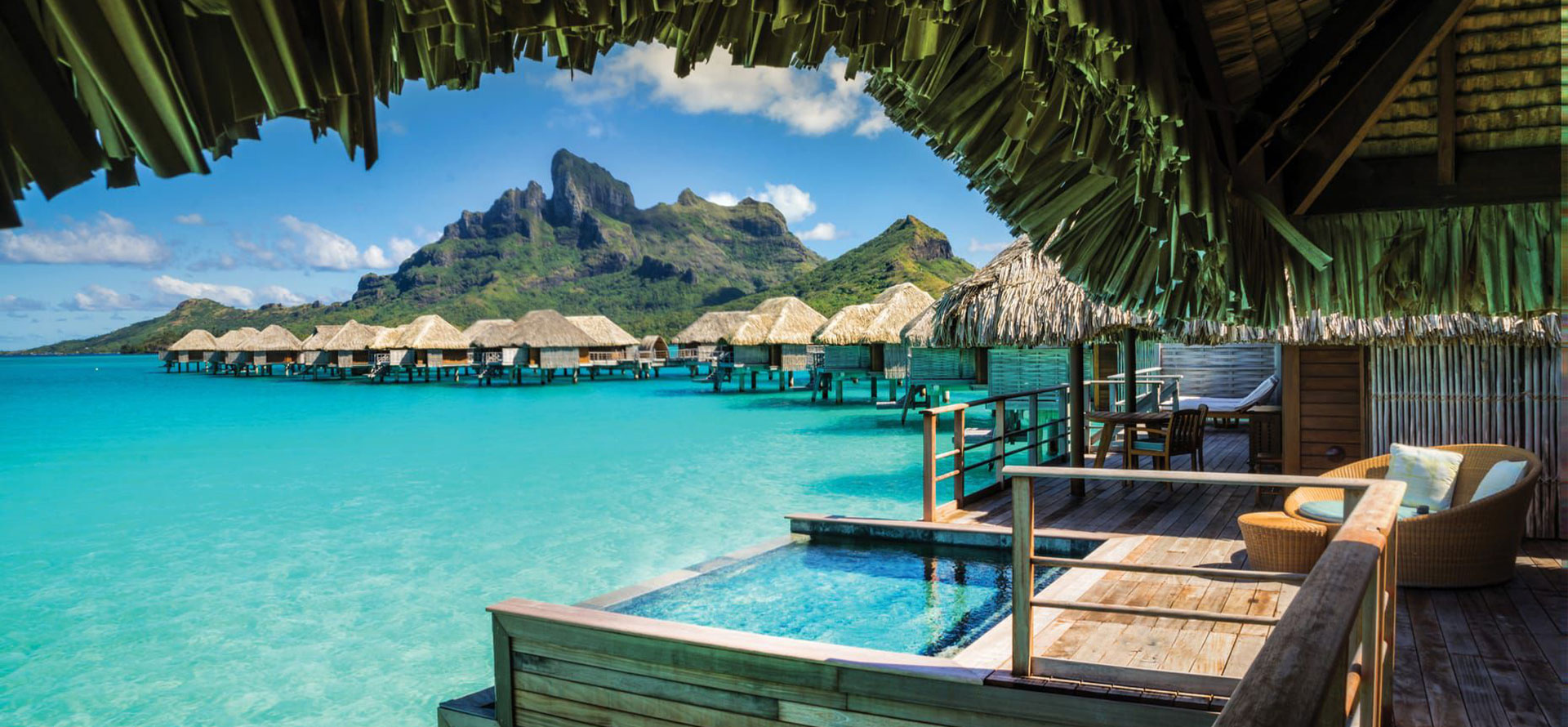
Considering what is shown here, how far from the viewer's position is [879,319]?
24297 mm

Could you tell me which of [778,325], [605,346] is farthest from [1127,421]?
[605,346]

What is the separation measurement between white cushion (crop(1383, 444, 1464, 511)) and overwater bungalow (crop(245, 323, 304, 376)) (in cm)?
5517

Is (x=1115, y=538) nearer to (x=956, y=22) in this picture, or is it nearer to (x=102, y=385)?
(x=956, y=22)

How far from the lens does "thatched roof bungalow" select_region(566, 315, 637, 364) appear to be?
42.9 meters

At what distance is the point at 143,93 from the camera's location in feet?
2.19

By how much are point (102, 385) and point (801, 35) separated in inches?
A: 2460

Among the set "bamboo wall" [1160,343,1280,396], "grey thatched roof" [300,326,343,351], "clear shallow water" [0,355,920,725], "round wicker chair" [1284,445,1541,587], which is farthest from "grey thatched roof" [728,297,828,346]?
"grey thatched roof" [300,326,343,351]

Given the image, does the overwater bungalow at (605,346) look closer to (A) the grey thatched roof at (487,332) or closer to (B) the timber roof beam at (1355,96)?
(A) the grey thatched roof at (487,332)

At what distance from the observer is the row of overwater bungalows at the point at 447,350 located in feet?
136

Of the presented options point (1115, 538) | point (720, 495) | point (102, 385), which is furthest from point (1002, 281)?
point (102, 385)

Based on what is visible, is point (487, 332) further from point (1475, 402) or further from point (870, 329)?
point (1475, 402)

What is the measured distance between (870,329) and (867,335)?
0.18 meters

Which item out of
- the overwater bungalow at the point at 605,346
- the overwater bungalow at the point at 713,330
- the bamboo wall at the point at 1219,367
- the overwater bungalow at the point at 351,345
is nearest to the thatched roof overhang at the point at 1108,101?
the bamboo wall at the point at 1219,367

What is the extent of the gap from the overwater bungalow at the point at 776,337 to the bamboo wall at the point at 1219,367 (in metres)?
16.6
